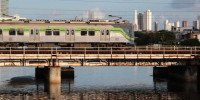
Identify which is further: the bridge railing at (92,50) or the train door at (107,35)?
the train door at (107,35)

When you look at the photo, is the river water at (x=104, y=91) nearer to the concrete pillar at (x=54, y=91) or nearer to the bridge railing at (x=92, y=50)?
the concrete pillar at (x=54, y=91)

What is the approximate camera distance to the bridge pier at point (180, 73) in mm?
62656

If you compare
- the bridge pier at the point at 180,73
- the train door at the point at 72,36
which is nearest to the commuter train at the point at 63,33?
the train door at the point at 72,36

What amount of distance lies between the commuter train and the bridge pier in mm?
8901

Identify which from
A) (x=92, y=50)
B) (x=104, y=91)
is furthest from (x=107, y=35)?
(x=104, y=91)

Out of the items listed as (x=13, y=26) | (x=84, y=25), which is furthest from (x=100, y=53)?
(x=13, y=26)

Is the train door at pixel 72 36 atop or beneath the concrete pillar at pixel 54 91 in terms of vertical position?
atop

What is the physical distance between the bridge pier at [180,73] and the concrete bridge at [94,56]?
56.4 inches

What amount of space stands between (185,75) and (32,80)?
79.4ft

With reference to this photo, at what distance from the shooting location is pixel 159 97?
52.6 metres

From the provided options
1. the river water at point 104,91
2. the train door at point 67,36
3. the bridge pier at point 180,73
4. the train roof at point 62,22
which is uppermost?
the train roof at point 62,22

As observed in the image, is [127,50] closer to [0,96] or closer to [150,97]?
[150,97]

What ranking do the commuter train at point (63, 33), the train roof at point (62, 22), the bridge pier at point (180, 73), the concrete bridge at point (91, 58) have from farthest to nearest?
the train roof at point (62, 22) → the commuter train at point (63, 33) → the bridge pier at point (180, 73) → the concrete bridge at point (91, 58)

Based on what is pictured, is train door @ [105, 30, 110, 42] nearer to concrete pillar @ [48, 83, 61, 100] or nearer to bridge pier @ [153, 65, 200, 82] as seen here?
bridge pier @ [153, 65, 200, 82]
